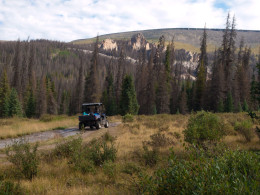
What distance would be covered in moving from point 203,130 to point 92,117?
1078 centimetres

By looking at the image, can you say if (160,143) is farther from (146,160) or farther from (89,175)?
(89,175)

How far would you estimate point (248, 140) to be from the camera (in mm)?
11516

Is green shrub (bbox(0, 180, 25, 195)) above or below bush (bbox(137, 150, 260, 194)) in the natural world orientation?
below

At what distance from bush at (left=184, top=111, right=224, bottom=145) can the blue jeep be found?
10.1m

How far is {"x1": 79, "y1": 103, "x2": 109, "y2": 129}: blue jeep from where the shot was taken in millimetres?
18016

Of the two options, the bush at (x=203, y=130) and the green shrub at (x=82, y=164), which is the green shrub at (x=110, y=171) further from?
the bush at (x=203, y=130)

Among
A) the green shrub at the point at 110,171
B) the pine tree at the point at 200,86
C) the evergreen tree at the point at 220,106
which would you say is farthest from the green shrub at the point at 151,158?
the pine tree at the point at 200,86

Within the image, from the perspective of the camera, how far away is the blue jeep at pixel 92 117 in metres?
18.0

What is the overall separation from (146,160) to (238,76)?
52.6 metres

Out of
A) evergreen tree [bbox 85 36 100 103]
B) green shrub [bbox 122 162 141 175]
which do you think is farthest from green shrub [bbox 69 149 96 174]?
evergreen tree [bbox 85 36 100 103]

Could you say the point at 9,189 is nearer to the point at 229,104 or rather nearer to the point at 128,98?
the point at 128,98

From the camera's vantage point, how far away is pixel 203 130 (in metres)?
9.47

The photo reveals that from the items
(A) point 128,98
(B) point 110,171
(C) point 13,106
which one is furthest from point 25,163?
(C) point 13,106

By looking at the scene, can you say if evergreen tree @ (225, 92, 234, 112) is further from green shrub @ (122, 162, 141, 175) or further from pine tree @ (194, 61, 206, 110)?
green shrub @ (122, 162, 141, 175)
